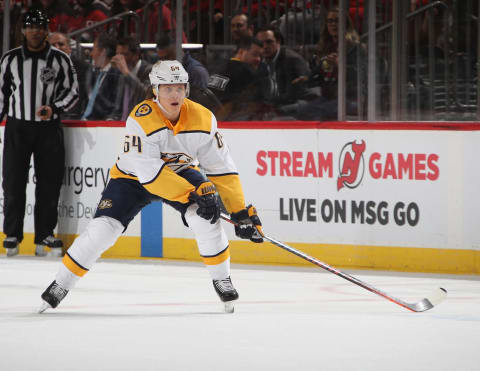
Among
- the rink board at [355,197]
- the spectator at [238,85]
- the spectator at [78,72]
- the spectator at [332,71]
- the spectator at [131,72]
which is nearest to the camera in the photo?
the rink board at [355,197]

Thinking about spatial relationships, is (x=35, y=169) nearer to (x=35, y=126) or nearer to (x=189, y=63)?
(x=35, y=126)

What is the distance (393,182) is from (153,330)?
2.48 metres

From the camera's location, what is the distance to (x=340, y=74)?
7.20m

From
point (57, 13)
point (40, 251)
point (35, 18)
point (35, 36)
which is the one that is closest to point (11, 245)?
point (40, 251)

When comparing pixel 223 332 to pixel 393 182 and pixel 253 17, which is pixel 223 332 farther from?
pixel 253 17

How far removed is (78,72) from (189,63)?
887 millimetres

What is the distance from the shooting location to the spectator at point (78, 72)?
8.01 meters

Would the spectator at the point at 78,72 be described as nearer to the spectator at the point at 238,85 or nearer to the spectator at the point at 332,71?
the spectator at the point at 238,85

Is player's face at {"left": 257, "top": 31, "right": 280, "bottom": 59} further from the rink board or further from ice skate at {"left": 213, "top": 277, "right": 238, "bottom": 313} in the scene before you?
ice skate at {"left": 213, "top": 277, "right": 238, "bottom": 313}

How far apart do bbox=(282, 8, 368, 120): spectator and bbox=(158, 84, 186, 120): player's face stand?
7.00 ft

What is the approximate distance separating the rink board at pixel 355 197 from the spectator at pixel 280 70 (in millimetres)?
234

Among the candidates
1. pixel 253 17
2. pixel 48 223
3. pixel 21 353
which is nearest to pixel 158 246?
pixel 48 223

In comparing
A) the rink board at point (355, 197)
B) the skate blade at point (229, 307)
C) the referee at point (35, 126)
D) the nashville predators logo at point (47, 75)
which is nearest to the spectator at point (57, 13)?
the referee at point (35, 126)

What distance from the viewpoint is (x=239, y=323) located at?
513cm
